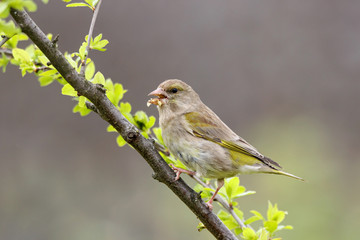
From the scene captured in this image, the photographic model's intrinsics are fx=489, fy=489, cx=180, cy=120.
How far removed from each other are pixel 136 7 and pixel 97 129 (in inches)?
108

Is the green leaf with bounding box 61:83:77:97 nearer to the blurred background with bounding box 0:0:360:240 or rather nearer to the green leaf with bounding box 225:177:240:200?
the green leaf with bounding box 225:177:240:200

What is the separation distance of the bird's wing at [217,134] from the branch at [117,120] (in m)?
1.33

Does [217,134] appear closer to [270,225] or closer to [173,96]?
[173,96]

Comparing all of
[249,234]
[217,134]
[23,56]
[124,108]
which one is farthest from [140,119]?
[217,134]

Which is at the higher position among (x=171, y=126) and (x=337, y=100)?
(x=337, y=100)

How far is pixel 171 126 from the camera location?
3604 mm

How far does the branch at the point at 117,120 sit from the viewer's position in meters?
1.83

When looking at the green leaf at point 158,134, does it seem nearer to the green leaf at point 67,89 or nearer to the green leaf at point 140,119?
the green leaf at point 140,119

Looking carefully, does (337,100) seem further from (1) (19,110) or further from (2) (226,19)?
(1) (19,110)

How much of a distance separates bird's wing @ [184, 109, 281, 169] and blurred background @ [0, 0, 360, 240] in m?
2.75

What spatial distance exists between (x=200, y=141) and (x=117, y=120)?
62.5 inches

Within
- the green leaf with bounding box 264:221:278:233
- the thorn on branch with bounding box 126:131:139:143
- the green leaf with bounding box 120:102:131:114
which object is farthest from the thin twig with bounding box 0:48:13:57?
the green leaf with bounding box 264:221:278:233

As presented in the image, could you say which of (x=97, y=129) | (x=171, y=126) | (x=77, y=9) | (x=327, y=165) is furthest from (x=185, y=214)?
(x=77, y=9)

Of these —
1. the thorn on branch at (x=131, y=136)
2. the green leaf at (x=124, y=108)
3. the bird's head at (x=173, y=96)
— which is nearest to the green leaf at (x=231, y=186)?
the green leaf at (x=124, y=108)
